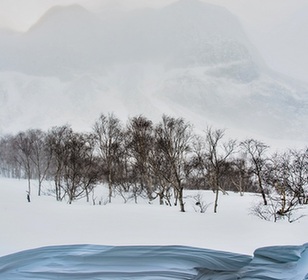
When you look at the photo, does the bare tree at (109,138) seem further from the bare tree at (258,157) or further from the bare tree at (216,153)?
the bare tree at (258,157)

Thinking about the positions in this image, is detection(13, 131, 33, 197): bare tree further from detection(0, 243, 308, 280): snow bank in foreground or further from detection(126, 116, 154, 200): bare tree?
detection(0, 243, 308, 280): snow bank in foreground

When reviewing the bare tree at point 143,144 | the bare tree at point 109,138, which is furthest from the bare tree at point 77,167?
the bare tree at point 143,144

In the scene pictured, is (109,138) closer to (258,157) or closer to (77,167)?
(77,167)

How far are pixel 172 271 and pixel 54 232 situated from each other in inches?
252

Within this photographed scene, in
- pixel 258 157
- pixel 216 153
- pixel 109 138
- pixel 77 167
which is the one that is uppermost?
pixel 109 138

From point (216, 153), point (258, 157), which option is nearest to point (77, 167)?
point (216, 153)

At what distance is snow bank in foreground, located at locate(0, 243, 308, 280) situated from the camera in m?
3.54

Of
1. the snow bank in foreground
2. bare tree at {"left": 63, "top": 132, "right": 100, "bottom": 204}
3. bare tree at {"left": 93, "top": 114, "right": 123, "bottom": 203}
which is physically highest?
bare tree at {"left": 93, "top": 114, "right": 123, "bottom": 203}

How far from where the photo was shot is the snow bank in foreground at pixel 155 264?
354 cm

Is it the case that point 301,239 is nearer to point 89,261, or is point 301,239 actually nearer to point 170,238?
point 170,238

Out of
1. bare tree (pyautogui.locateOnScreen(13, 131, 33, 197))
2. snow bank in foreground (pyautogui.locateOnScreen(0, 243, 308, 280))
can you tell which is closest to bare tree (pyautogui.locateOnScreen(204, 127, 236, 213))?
snow bank in foreground (pyautogui.locateOnScreen(0, 243, 308, 280))

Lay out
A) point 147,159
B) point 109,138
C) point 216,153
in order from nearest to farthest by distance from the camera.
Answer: point 147,159
point 109,138
point 216,153

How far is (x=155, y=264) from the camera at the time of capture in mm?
3926

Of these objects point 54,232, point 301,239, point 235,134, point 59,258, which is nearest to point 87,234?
point 54,232
